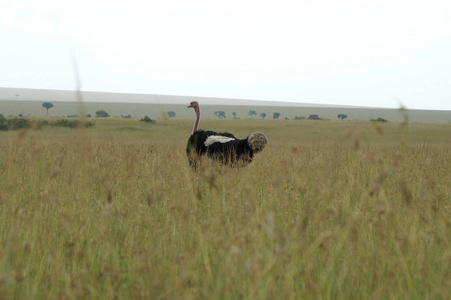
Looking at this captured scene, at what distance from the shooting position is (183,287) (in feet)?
6.70

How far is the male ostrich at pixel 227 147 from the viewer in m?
6.75

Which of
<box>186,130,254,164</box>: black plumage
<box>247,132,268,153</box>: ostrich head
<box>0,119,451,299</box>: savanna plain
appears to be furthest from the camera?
<box>186,130,254,164</box>: black plumage

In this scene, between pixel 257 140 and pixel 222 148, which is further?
pixel 222 148

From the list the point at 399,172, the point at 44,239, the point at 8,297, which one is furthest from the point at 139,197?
the point at 399,172

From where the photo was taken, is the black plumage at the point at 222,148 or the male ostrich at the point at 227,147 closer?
the male ostrich at the point at 227,147

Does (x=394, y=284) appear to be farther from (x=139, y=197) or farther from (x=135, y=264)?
(x=139, y=197)

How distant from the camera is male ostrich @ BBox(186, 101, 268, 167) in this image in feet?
22.1

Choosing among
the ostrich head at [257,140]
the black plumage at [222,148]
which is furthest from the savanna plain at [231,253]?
the black plumage at [222,148]

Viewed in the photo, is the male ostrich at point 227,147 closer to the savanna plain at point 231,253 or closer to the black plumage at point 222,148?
the black plumage at point 222,148

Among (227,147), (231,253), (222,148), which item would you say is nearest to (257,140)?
(227,147)

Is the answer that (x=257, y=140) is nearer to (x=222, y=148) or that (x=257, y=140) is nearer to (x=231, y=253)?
(x=222, y=148)

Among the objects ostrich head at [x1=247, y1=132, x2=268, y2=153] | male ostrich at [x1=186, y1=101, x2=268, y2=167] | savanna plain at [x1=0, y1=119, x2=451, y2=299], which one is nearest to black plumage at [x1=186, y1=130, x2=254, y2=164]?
male ostrich at [x1=186, y1=101, x2=268, y2=167]

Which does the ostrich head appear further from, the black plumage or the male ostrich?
the black plumage

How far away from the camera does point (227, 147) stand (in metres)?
7.51
